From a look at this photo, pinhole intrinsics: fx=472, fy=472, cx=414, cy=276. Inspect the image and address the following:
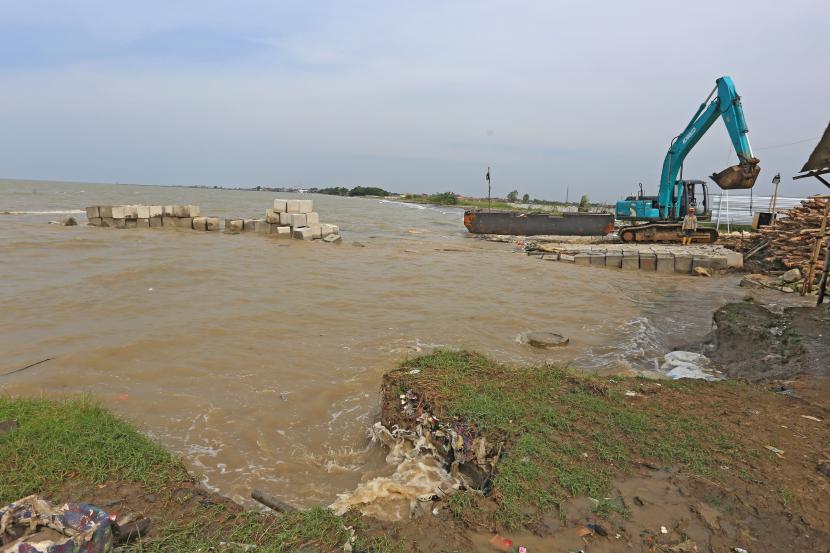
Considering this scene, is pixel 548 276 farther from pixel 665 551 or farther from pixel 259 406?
pixel 665 551

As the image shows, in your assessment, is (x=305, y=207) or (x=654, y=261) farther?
(x=305, y=207)

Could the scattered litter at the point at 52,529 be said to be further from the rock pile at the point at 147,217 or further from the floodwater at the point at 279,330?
the rock pile at the point at 147,217

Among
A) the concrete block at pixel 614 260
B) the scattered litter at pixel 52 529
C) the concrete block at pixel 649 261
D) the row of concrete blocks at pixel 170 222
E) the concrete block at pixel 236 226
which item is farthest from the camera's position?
the row of concrete blocks at pixel 170 222

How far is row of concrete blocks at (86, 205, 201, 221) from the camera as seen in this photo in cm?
2119

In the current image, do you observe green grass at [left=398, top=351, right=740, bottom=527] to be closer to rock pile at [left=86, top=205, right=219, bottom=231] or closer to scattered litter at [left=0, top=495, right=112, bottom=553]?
scattered litter at [left=0, top=495, right=112, bottom=553]

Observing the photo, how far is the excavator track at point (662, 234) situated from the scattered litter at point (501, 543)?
19.6m

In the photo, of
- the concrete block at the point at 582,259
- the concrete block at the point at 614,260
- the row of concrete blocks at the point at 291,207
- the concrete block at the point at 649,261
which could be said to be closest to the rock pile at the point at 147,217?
the row of concrete blocks at the point at 291,207

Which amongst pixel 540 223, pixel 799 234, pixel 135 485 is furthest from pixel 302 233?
pixel 135 485

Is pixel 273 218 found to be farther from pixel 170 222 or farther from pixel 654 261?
pixel 654 261

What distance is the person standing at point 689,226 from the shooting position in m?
18.8

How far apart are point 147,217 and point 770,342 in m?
23.6

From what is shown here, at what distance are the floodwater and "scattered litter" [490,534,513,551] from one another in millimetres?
1448

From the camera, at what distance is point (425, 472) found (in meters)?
3.52

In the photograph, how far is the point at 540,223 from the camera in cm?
2664
